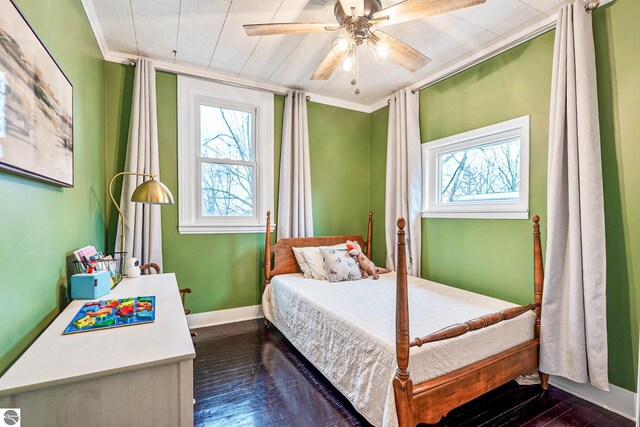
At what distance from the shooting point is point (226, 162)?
328 centimetres

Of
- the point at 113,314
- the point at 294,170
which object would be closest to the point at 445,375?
the point at 113,314

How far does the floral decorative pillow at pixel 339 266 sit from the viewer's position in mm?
2924

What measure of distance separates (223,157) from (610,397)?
3689mm

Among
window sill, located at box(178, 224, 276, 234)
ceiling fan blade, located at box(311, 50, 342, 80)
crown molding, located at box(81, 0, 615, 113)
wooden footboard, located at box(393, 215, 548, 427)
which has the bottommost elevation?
wooden footboard, located at box(393, 215, 548, 427)

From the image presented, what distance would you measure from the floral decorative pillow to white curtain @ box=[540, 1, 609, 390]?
1.54 metres

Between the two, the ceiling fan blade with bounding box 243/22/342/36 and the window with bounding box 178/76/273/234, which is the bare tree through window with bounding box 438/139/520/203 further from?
the window with bounding box 178/76/273/234

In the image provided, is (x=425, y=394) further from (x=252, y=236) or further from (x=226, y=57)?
(x=226, y=57)

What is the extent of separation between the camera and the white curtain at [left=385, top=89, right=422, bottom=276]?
124 inches

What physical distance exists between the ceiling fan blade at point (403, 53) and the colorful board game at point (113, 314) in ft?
6.49

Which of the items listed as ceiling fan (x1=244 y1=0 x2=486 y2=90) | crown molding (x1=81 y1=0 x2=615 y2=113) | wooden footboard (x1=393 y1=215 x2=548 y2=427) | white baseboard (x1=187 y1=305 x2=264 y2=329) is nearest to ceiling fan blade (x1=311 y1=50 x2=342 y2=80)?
ceiling fan (x1=244 y1=0 x2=486 y2=90)

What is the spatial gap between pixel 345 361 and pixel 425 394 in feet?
1.71

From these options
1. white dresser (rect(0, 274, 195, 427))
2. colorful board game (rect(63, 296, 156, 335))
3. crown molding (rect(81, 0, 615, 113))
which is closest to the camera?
white dresser (rect(0, 274, 195, 427))

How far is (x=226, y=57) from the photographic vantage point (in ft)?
9.08

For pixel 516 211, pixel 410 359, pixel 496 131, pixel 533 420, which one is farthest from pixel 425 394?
pixel 496 131
